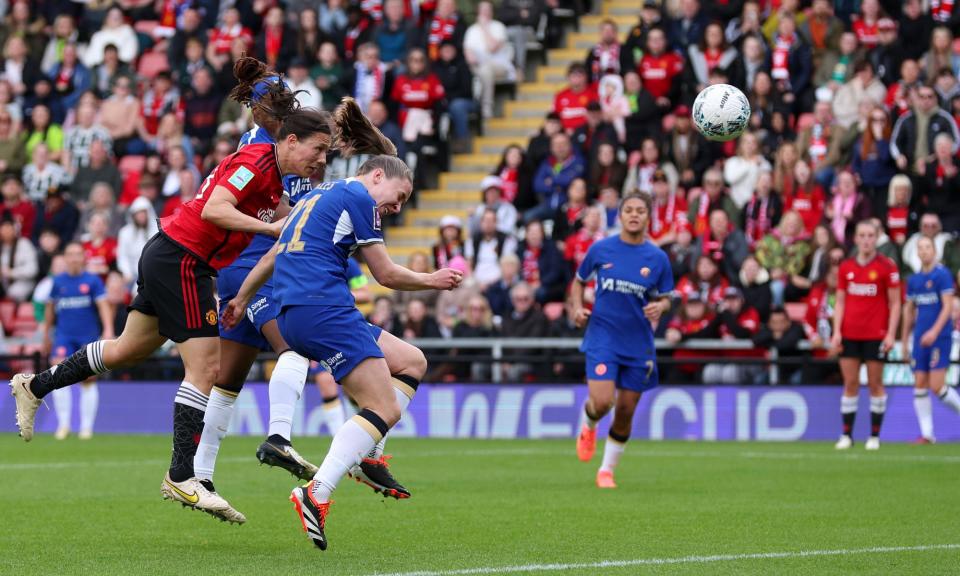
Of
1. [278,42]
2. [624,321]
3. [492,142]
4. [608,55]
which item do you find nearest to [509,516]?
[624,321]

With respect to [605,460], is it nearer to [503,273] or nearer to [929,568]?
[929,568]

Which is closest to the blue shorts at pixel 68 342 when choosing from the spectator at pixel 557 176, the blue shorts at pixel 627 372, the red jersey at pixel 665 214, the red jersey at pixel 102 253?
the red jersey at pixel 102 253

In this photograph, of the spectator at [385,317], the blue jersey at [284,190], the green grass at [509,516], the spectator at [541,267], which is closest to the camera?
the green grass at [509,516]

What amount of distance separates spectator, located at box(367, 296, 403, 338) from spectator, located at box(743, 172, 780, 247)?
4677 millimetres

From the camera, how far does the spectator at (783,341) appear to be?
1848cm

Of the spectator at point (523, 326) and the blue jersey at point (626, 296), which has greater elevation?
the blue jersey at point (626, 296)

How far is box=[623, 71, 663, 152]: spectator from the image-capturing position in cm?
2134

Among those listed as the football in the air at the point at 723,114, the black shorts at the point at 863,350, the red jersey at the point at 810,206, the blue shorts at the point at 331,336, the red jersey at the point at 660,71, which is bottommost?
the black shorts at the point at 863,350

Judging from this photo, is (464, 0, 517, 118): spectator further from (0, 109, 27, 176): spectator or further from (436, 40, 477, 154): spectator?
(0, 109, 27, 176): spectator

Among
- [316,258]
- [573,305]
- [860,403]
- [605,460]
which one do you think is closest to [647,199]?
[573,305]

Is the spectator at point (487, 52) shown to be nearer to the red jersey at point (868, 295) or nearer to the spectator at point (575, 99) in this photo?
the spectator at point (575, 99)

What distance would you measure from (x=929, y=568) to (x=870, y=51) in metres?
14.2

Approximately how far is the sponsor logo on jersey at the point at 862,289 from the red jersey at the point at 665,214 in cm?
343

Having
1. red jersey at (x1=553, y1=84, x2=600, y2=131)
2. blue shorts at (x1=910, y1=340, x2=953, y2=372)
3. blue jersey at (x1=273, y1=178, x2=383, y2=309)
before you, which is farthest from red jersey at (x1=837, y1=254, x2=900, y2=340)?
blue jersey at (x1=273, y1=178, x2=383, y2=309)
